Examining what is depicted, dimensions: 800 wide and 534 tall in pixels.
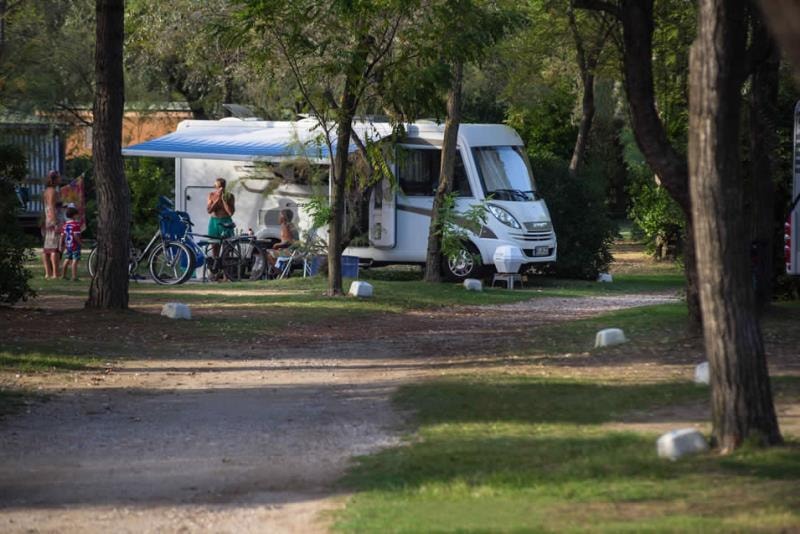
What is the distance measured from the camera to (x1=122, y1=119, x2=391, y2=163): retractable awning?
24.0 m

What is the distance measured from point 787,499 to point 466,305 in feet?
42.6

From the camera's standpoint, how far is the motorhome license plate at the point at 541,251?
2338 centimetres

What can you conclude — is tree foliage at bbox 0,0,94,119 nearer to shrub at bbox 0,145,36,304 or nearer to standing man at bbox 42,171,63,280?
standing man at bbox 42,171,63,280

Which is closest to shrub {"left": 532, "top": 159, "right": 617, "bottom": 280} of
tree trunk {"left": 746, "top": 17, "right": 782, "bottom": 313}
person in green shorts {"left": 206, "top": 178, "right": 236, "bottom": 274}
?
person in green shorts {"left": 206, "top": 178, "right": 236, "bottom": 274}

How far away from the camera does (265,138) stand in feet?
83.8

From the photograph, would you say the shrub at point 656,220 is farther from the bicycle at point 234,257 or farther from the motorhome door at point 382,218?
the bicycle at point 234,257

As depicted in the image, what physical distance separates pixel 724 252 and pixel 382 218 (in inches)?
657

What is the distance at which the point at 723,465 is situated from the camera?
7465 mm

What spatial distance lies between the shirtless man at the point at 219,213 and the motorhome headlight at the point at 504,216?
4837 millimetres

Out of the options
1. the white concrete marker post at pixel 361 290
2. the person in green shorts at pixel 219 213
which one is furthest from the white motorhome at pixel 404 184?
the white concrete marker post at pixel 361 290

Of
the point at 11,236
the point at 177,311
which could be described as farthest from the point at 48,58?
the point at 177,311

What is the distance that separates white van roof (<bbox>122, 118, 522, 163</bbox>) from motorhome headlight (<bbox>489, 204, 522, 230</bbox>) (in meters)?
1.31

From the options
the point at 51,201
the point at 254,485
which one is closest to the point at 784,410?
the point at 254,485

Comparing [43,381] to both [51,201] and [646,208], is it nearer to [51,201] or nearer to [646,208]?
[51,201]
